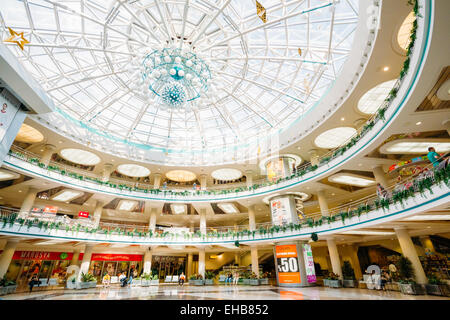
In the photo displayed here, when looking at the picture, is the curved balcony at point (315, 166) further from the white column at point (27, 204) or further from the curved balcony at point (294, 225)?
the curved balcony at point (294, 225)

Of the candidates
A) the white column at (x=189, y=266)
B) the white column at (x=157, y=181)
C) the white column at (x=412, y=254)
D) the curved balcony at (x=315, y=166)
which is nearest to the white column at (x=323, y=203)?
the curved balcony at (x=315, y=166)

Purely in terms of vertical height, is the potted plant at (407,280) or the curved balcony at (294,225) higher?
A: the curved balcony at (294,225)

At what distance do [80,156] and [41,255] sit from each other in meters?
12.0

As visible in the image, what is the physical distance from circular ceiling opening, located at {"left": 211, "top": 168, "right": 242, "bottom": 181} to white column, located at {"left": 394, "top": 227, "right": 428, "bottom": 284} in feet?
63.9

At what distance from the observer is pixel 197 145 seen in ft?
101

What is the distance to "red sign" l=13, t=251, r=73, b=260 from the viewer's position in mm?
23644

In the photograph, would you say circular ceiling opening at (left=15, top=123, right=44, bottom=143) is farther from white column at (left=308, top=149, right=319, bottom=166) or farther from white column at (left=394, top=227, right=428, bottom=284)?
white column at (left=394, top=227, right=428, bottom=284)

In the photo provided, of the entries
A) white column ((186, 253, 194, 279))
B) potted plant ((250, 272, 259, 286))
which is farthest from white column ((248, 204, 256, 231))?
white column ((186, 253, 194, 279))

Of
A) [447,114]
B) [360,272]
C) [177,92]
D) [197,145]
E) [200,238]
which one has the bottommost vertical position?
[360,272]

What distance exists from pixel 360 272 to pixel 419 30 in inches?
1115

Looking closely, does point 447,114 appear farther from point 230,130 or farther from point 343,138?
point 230,130

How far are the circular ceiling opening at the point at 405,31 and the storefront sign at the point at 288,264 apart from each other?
1793 centimetres

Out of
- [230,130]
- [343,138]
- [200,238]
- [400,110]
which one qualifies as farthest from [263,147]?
[400,110]

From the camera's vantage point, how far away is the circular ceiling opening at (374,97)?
53.1ft
